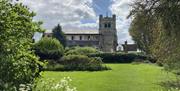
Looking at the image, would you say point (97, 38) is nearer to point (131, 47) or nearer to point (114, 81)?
point (131, 47)

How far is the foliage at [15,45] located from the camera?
10648 millimetres

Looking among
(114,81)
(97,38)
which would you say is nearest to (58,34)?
(97,38)

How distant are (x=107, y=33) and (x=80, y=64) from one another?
3809 inches

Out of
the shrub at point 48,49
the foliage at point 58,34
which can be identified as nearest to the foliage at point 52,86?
the shrub at point 48,49

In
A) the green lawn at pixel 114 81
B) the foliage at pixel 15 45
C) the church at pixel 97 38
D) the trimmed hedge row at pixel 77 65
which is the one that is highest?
the church at pixel 97 38

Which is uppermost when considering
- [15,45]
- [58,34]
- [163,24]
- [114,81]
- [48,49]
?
[58,34]

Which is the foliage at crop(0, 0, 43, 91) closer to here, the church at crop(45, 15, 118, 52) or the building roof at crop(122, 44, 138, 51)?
the building roof at crop(122, 44, 138, 51)

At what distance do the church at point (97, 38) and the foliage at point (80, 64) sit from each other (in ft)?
285

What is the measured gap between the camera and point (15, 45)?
11156 millimetres

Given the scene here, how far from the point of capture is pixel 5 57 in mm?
10602

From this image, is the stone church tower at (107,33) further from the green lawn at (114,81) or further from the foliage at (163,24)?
the foliage at (163,24)

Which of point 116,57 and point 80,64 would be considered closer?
point 80,64

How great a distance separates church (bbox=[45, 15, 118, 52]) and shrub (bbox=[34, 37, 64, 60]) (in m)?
74.0

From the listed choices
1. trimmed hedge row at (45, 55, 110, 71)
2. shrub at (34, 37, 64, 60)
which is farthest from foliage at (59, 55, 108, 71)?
shrub at (34, 37, 64, 60)
